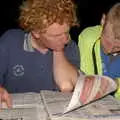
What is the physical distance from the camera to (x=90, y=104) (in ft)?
3.35

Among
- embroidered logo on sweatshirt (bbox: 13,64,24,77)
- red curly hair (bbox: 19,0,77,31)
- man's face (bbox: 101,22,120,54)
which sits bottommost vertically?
embroidered logo on sweatshirt (bbox: 13,64,24,77)

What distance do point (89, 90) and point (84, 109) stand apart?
0.05 m

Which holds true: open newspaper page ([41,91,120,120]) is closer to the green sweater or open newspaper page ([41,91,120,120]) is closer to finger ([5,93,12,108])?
finger ([5,93,12,108])

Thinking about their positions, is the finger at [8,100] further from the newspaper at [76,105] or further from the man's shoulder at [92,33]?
the man's shoulder at [92,33]

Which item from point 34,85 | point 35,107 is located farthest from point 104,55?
point 35,107

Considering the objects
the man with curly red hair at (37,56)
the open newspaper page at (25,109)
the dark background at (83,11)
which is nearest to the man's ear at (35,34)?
the man with curly red hair at (37,56)

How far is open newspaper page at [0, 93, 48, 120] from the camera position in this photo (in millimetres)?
921

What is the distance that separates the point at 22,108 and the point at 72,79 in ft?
1.05

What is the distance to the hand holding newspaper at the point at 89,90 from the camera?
3.00 ft

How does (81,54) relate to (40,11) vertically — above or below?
below

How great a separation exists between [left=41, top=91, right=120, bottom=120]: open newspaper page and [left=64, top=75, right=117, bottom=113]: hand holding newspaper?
0.03 meters

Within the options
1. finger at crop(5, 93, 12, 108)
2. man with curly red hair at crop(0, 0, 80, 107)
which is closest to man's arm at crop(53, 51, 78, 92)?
man with curly red hair at crop(0, 0, 80, 107)

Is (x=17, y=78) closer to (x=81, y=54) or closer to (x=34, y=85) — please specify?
(x=34, y=85)

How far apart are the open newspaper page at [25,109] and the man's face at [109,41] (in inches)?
11.9
